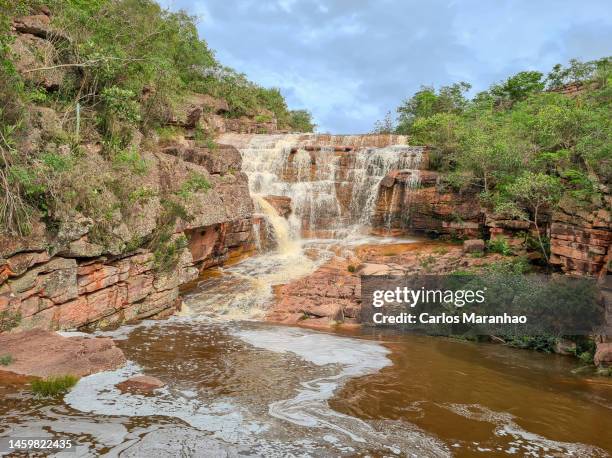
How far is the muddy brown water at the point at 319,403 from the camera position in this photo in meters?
5.28

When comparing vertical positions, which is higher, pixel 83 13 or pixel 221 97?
pixel 221 97

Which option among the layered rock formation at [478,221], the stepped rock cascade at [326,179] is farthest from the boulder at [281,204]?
the layered rock formation at [478,221]

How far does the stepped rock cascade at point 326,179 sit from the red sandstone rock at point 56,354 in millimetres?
12809

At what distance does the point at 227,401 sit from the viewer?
6.57m

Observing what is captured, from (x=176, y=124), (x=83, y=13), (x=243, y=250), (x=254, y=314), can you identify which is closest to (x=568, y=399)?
(x=254, y=314)

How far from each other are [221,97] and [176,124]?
12.4 metres

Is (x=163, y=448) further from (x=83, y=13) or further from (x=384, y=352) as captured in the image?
(x=83, y=13)

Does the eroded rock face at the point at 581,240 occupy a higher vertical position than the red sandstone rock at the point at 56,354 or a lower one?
higher

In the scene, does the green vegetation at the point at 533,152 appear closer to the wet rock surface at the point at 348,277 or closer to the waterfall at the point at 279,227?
the wet rock surface at the point at 348,277

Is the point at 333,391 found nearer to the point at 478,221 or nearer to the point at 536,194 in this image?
the point at 536,194

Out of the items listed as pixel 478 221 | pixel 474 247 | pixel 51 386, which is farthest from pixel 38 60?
pixel 478 221

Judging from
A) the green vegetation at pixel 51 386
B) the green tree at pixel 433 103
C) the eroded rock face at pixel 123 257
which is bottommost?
the green vegetation at pixel 51 386

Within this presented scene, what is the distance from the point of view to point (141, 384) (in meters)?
6.85

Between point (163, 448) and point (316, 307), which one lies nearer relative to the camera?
point (163, 448)
